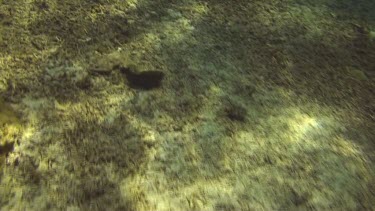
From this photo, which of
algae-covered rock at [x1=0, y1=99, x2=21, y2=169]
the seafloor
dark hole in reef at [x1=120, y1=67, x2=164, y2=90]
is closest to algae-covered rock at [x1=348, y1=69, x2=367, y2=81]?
the seafloor

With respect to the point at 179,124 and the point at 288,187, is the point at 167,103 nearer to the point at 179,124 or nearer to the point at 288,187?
the point at 179,124

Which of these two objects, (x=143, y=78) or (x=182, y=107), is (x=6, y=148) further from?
(x=182, y=107)

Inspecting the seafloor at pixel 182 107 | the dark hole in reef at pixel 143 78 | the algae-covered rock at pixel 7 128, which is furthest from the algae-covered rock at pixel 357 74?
the algae-covered rock at pixel 7 128

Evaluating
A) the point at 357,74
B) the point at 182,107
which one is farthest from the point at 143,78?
the point at 357,74

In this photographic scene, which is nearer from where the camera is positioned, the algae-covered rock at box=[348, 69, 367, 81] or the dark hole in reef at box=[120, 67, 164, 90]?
the dark hole in reef at box=[120, 67, 164, 90]

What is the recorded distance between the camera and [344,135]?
2.03 m

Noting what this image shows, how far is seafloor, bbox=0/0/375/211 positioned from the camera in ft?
5.55

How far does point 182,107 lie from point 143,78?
34 centimetres

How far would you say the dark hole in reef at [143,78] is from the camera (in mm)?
2092

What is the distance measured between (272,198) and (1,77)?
5.70 feet

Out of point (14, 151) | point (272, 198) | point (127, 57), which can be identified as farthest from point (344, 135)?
point (14, 151)

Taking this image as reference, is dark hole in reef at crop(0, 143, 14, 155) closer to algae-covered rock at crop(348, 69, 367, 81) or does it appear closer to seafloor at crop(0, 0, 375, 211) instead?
seafloor at crop(0, 0, 375, 211)

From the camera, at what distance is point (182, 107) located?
2.03 m

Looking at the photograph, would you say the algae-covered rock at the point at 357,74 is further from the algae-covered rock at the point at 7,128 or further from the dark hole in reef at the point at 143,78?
the algae-covered rock at the point at 7,128
